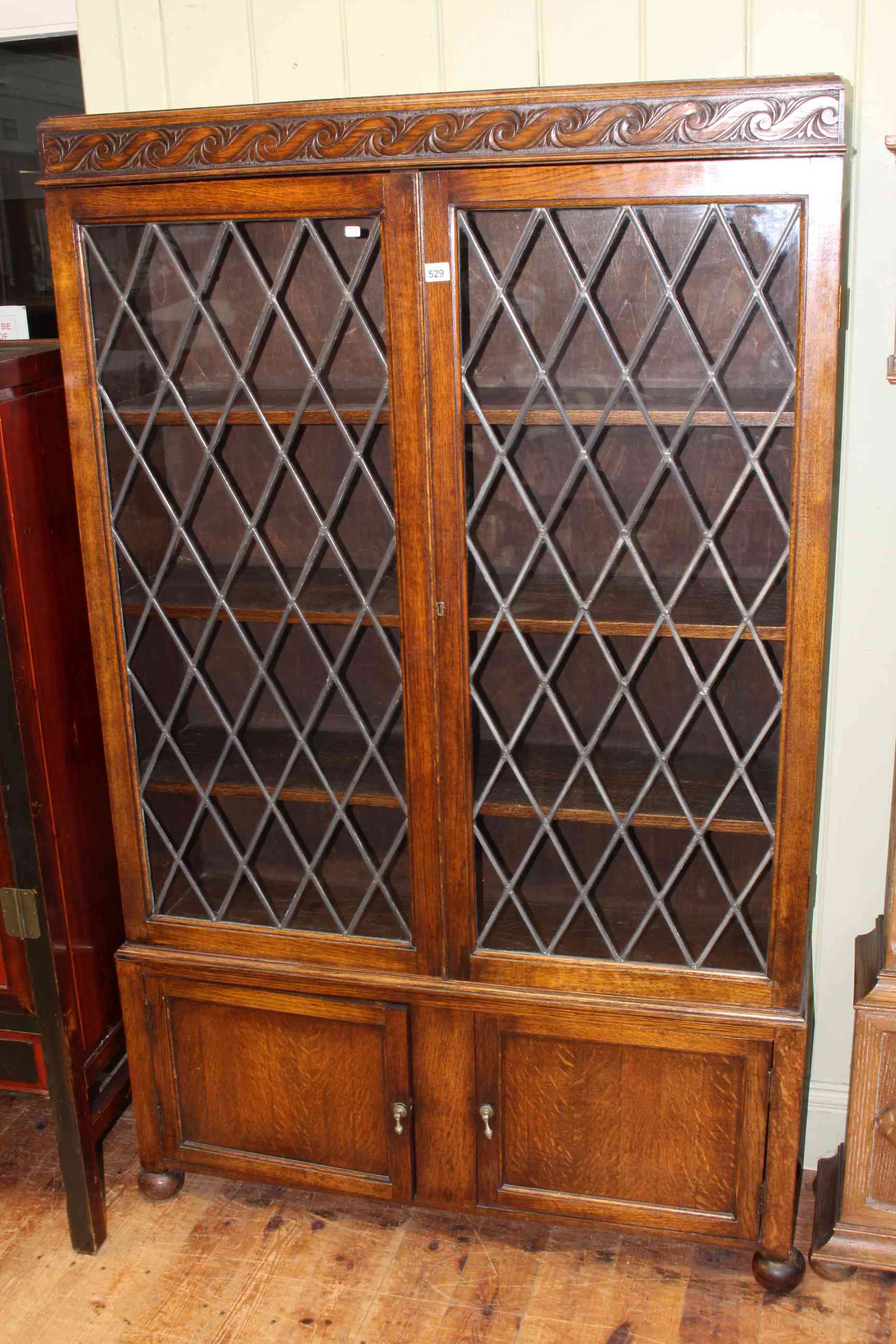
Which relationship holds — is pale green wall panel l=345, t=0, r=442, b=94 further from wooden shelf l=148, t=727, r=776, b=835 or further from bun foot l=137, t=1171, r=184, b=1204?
bun foot l=137, t=1171, r=184, b=1204

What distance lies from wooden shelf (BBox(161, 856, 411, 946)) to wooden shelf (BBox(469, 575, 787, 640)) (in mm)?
534

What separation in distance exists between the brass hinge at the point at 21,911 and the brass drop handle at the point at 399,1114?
0.68 m

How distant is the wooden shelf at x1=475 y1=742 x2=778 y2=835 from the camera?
1972 millimetres

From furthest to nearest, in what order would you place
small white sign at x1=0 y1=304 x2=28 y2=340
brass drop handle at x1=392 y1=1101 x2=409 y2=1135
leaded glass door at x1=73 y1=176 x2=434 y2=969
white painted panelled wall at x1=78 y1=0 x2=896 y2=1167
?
1. small white sign at x1=0 y1=304 x2=28 y2=340
2. brass drop handle at x1=392 y1=1101 x2=409 y2=1135
3. white painted panelled wall at x1=78 y1=0 x2=896 y2=1167
4. leaded glass door at x1=73 y1=176 x2=434 y2=969

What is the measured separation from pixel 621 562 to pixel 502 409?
371 millimetres

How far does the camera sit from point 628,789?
6.66ft

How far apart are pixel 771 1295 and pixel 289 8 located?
2366 mm

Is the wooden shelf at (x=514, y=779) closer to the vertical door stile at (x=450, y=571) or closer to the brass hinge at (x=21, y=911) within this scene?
the vertical door stile at (x=450, y=571)

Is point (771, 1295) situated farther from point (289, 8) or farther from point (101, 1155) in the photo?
point (289, 8)

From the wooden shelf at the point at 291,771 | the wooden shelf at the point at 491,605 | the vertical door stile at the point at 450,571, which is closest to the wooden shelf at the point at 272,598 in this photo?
the wooden shelf at the point at 491,605

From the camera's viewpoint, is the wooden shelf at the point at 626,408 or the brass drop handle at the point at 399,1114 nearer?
the wooden shelf at the point at 626,408

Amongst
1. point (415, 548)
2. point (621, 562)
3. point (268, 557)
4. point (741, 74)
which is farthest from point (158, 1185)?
point (741, 74)

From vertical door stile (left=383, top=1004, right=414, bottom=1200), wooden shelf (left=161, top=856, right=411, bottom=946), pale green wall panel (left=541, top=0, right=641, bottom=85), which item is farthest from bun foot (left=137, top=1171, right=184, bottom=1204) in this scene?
pale green wall panel (left=541, top=0, right=641, bottom=85)

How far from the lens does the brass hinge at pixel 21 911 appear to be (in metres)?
2.09
